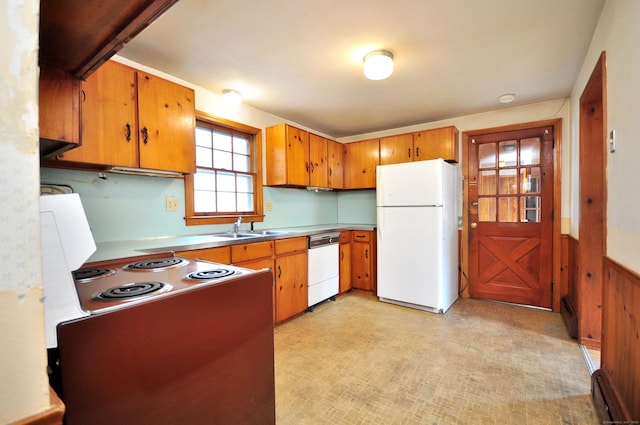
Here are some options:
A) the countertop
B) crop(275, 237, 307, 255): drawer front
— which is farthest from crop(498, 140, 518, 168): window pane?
the countertop

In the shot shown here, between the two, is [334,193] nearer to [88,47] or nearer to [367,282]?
[367,282]

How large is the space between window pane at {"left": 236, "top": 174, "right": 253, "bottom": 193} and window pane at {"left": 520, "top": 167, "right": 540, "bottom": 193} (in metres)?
3.12

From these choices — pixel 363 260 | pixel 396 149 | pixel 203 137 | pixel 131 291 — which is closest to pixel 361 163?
pixel 396 149

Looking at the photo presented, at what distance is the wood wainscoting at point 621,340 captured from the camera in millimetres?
1213

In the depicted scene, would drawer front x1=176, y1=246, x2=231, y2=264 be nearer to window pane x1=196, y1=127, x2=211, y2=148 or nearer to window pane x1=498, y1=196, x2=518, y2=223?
window pane x1=196, y1=127, x2=211, y2=148

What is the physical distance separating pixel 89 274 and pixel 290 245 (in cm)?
175

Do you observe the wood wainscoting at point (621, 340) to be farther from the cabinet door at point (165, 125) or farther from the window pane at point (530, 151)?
the cabinet door at point (165, 125)

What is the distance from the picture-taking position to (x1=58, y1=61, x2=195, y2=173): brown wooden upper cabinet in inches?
70.0

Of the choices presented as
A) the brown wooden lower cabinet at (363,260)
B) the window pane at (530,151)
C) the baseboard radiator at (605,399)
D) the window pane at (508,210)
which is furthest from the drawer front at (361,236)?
the baseboard radiator at (605,399)

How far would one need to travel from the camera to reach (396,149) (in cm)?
367

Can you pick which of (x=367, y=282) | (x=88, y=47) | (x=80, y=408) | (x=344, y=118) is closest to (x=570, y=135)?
(x=344, y=118)

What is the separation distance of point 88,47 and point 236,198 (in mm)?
2303

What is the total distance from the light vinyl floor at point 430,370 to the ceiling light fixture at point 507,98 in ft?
7.43

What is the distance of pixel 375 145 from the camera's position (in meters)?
3.86
